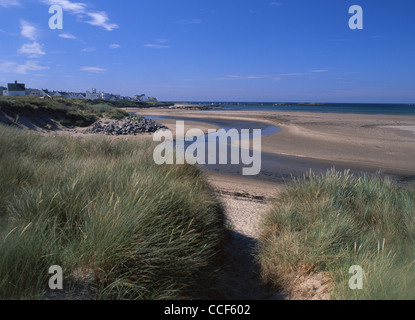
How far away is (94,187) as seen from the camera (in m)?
4.08

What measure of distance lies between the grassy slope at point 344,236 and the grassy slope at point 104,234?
44.0 inches

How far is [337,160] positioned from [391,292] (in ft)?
45.6

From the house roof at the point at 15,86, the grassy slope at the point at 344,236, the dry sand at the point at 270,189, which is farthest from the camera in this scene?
the house roof at the point at 15,86

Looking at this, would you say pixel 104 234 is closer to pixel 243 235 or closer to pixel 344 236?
pixel 344 236

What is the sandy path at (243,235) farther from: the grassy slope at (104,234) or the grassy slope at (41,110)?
the grassy slope at (41,110)

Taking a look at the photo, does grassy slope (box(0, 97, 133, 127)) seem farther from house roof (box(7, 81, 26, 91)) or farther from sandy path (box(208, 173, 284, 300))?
house roof (box(7, 81, 26, 91))

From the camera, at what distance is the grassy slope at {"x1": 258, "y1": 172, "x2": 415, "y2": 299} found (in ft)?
10.1

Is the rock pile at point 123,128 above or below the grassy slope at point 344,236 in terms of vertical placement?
above

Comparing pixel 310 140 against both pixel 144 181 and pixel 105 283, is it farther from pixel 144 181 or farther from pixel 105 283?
pixel 105 283

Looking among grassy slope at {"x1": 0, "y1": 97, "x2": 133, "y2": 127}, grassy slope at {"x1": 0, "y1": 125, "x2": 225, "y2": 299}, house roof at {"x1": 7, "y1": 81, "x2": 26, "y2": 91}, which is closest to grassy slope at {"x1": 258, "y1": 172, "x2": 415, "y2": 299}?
grassy slope at {"x1": 0, "y1": 125, "x2": 225, "y2": 299}

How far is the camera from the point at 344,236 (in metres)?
4.19

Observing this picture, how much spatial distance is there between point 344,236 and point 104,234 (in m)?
3.17

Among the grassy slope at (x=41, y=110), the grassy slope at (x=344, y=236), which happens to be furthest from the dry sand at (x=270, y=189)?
the grassy slope at (x=41, y=110)

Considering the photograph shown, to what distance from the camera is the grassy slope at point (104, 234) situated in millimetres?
2727
